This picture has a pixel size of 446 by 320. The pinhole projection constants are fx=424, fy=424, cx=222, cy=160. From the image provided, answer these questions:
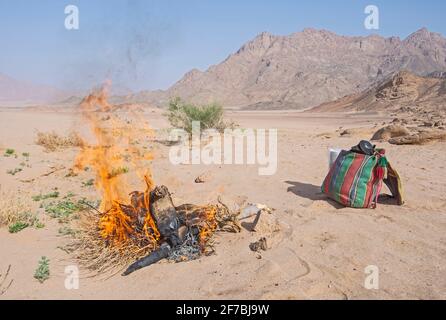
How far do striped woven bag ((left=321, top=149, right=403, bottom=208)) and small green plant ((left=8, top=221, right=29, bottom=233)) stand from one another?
12.8ft

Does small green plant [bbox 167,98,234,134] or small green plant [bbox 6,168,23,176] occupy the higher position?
small green plant [bbox 167,98,234,134]

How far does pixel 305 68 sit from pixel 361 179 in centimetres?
9918

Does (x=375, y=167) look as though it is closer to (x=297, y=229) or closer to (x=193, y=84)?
(x=297, y=229)

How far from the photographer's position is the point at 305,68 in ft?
329

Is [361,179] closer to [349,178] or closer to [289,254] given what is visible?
[349,178]

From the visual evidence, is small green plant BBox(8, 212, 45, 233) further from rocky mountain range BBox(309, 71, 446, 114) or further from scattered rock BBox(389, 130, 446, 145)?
rocky mountain range BBox(309, 71, 446, 114)

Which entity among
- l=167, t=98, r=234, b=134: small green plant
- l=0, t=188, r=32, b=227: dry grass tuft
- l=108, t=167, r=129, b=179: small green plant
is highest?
l=167, t=98, r=234, b=134: small green plant

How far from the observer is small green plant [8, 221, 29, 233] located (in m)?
5.12

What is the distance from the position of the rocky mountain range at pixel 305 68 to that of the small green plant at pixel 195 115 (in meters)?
→ 54.4

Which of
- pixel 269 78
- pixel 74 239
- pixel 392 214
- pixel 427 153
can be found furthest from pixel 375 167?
pixel 269 78

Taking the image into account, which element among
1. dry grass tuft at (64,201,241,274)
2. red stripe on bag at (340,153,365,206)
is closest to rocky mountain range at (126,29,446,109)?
red stripe on bag at (340,153,365,206)

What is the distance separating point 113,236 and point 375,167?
313cm

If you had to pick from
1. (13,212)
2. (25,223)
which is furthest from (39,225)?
(13,212)
